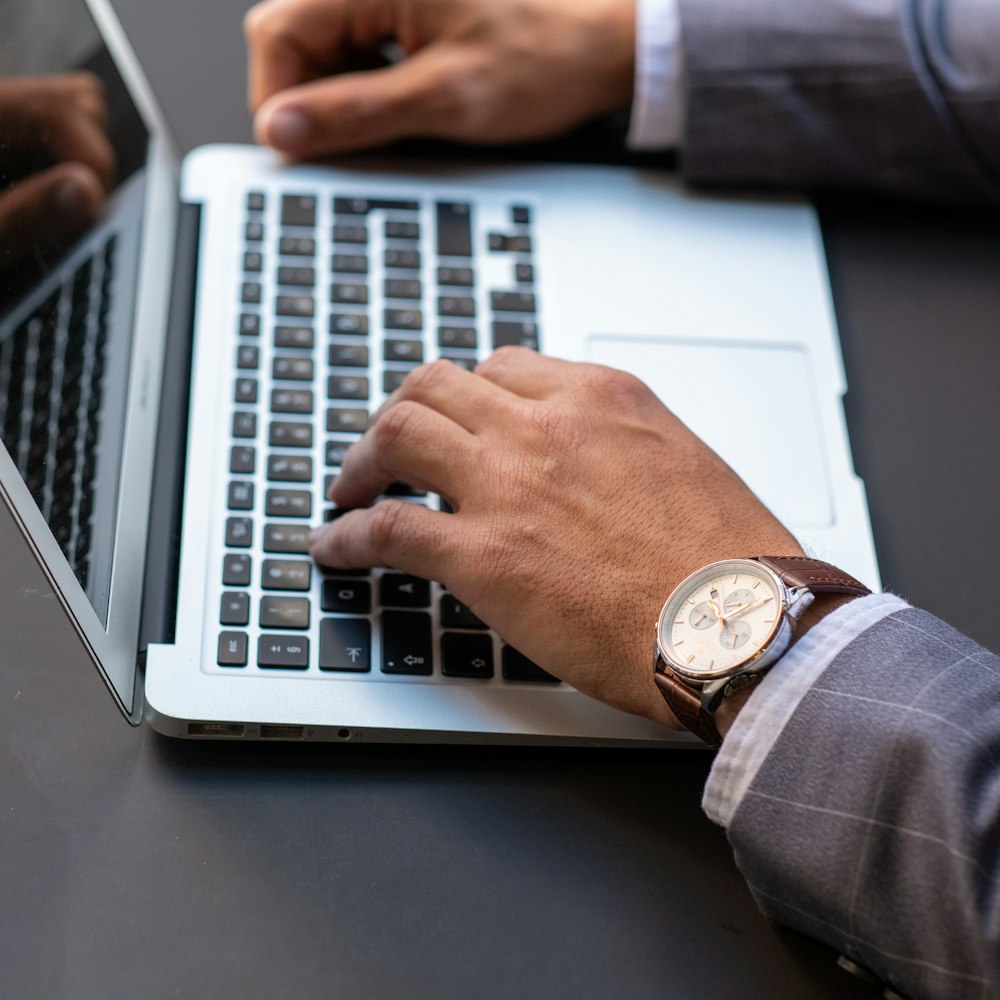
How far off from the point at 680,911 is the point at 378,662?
22 centimetres

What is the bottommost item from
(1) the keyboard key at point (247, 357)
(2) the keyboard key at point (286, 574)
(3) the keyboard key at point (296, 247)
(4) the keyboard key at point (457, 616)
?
(4) the keyboard key at point (457, 616)

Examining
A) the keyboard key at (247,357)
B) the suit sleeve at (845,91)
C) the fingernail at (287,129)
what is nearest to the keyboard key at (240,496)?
the keyboard key at (247,357)

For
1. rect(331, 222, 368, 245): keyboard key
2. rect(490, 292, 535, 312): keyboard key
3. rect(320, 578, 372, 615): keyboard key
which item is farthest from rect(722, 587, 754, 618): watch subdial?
rect(331, 222, 368, 245): keyboard key

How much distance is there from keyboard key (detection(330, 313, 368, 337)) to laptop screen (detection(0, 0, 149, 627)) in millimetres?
142

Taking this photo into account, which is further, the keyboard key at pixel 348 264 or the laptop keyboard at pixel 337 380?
the keyboard key at pixel 348 264

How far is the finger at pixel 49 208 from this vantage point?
0.70 metres

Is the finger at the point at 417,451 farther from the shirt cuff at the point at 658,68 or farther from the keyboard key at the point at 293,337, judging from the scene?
the shirt cuff at the point at 658,68

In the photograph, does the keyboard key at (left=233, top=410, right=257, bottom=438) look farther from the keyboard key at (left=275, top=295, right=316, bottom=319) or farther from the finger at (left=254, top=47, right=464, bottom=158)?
the finger at (left=254, top=47, right=464, bottom=158)

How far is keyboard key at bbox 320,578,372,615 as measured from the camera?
2.37ft

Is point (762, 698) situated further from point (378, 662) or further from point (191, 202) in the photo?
point (191, 202)

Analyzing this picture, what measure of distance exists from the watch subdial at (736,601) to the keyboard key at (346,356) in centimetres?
34

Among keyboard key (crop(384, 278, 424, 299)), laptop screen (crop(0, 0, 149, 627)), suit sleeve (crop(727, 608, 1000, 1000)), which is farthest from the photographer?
keyboard key (crop(384, 278, 424, 299))

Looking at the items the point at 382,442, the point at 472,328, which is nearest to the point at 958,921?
the point at 382,442

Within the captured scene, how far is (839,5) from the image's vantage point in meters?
0.95
